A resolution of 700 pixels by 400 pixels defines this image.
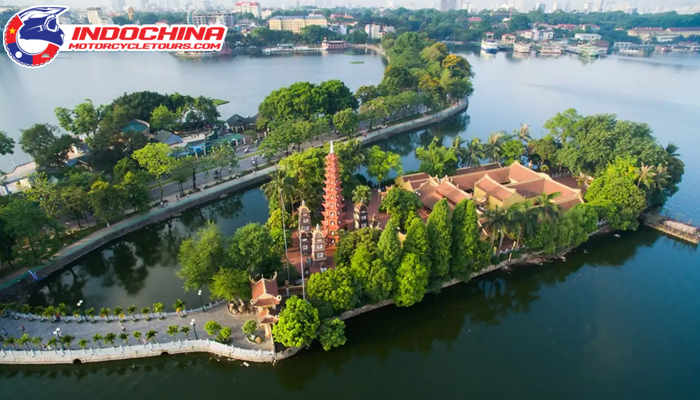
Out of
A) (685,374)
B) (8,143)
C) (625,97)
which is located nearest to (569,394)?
(685,374)

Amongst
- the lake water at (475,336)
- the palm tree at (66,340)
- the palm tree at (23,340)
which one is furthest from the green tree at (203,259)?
the palm tree at (23,340)

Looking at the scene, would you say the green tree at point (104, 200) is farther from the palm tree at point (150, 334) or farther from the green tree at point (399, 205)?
the green tree at point (399, 205)

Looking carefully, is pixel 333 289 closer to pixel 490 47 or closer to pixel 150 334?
pixel 150 334

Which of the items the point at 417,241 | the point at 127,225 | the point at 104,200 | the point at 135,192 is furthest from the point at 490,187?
the point at 104,200

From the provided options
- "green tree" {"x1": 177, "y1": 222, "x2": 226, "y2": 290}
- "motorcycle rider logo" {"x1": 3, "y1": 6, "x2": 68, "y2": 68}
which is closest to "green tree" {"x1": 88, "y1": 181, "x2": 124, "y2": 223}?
"green tree" {"x1": 177, "y1": 222, "x2": 226, "y2": 290}

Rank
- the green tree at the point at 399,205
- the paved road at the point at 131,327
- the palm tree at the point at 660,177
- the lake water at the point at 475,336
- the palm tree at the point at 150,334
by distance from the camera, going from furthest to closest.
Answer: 1. the palm tree at the point at 660,177
2. the green tree at the point at 399,205
3. the paved road at the point at 131,327
4. the palm tree at the point at 150,334
5. the lake water at the point at 475,336
